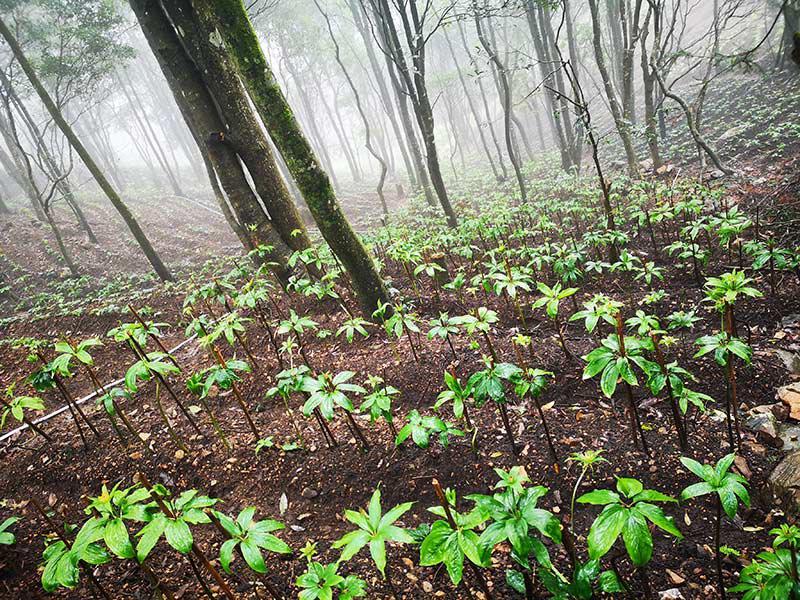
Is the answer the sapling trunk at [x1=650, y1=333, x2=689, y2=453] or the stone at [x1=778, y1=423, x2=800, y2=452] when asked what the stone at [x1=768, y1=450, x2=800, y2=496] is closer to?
the stone at [x1=778, y1=423, x2=800, y2=452]

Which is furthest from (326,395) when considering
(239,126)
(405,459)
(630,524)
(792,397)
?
(239,126)

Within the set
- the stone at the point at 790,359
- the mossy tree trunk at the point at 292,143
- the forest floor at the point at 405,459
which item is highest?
the mossy tree trunk at the point at 292,143

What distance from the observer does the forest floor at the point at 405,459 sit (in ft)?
7.02

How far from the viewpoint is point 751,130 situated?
1118 cm

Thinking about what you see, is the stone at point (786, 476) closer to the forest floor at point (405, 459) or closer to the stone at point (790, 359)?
the forest floor at point (405, 459)

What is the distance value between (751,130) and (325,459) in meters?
15.0

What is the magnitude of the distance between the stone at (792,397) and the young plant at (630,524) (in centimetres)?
222

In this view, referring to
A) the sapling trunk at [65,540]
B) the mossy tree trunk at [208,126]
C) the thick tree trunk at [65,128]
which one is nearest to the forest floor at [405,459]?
the sapling trunk at [65,540]

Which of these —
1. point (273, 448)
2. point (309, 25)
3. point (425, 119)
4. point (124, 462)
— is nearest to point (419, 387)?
point (273, 448)

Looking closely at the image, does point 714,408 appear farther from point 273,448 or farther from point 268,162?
point 268,162

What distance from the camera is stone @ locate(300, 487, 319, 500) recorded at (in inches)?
106

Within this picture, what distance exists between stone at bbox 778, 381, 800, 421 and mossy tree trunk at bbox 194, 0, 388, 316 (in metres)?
3.59

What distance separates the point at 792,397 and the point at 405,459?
286 cm

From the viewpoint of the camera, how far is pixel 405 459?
9.20 feet
